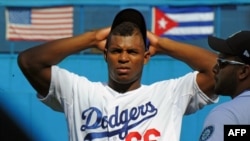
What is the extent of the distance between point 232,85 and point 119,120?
31.5 inches

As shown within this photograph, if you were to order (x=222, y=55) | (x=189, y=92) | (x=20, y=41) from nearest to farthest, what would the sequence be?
(x=222, y=55), (x=189, y=92), (x=20, y=41)

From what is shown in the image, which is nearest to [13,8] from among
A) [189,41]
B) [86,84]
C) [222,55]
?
[189,41]

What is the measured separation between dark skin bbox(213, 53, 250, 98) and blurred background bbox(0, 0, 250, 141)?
16.7ft

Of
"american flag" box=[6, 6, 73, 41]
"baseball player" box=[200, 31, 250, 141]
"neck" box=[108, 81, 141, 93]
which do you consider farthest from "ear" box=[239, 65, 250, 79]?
"american flag" box=[6, 6, 73, 41]

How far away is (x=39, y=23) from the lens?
8.34 m

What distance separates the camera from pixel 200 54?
335 cm

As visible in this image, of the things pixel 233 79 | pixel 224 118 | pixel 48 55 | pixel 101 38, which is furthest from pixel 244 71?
pixel 48 55

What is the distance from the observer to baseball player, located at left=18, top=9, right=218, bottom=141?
320 centimetres

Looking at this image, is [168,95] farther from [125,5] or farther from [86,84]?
[125,5]

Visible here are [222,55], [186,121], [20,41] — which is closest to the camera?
[222,55]

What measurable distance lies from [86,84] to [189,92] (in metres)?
0.50

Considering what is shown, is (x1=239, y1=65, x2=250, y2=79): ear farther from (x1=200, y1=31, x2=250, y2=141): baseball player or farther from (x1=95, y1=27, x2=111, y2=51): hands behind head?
(x1=95, y1=27, x2=111, y2=51): hands behind head

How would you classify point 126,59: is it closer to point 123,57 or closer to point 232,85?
point 123,57

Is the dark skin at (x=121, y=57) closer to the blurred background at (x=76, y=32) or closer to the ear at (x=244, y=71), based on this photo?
the ear at (x=244, y=71)
